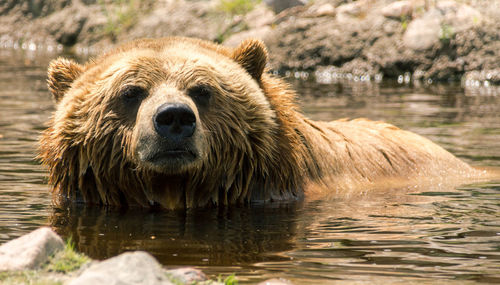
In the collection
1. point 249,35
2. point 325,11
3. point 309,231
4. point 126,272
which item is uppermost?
point 325,11

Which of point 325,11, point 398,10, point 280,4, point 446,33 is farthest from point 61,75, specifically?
point 280,4

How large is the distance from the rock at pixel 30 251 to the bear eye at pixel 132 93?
2288 mm

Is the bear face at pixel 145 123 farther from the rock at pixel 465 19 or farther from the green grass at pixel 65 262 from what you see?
the rock at pixel 465 19

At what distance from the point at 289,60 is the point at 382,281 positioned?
46.3 feet

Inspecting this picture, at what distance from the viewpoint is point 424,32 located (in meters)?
17.0

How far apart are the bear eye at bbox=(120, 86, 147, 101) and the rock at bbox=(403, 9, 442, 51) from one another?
11.6 metres

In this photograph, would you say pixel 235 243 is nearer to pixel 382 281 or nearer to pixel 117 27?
pixel 382 281

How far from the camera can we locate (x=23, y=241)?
404cm

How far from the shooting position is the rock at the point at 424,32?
1683 centimetres

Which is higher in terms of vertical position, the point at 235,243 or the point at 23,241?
the point at 23,241

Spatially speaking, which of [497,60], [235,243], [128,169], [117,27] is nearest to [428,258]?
[235,243]

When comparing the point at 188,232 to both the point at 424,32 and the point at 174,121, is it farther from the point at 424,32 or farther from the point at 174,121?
the point at 424,32

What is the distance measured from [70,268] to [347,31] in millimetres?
14756

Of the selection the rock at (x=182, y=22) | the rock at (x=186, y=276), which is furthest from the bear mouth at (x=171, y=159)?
the rock at (x=182, y=22)
